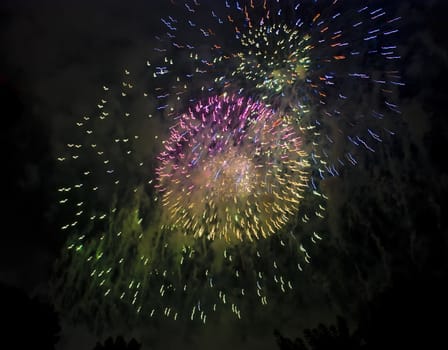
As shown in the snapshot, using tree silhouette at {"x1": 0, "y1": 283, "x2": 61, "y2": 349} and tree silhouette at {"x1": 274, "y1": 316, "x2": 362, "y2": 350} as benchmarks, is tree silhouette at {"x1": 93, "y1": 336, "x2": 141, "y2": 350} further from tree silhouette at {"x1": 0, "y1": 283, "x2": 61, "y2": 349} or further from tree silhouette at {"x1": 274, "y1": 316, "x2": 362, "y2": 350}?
tree silhouette at {"x1": 274, "y1": 316, "x2": 362, "y2": 350}

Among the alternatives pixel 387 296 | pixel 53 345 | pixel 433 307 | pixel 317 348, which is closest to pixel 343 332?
pixel 317 348

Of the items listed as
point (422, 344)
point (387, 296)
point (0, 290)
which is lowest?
point (422, 344)

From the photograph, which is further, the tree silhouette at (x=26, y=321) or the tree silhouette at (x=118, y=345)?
the tree silhouette at (x=118, y=345)

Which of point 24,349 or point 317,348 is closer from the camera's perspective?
point 24,349

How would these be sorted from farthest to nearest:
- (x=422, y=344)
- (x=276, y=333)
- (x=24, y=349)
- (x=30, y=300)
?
(x=276, y=333), (x=30, y=300), (x=24, y=349), (x=422, y=344)

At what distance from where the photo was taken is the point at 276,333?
2723 cm

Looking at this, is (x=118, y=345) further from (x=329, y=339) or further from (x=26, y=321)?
(x=329, y=339)

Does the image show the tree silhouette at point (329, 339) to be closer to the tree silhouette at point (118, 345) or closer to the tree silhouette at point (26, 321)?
the tree silhouette at point (118, 345)

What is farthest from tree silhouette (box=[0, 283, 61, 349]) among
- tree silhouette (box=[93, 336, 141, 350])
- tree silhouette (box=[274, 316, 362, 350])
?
tree silhouette (box=[274, 316, 362, 350])

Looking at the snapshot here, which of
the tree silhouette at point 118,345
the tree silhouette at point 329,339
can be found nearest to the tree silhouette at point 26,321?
the tree silhouette at point 118,345

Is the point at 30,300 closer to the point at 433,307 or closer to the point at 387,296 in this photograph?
the point at 387,296

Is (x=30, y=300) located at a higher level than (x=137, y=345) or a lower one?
higher

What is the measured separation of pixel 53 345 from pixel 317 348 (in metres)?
15.8

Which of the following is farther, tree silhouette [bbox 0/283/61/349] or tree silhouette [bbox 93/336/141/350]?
tree silhouette [bbox 93/336/141/350]
